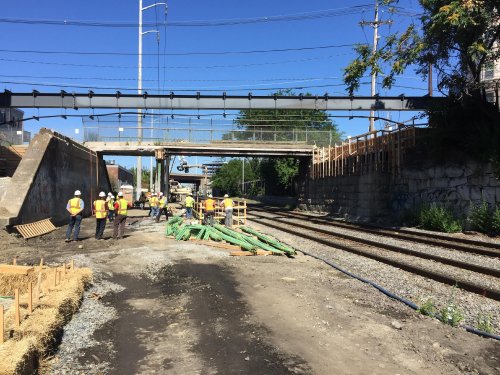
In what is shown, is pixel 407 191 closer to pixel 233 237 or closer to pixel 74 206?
pixel 233 237

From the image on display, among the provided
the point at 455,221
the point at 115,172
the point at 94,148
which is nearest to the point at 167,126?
the point at 94,148

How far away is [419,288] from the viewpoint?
8953 mm

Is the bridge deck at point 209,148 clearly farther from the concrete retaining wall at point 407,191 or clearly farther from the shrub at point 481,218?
the shrub at point 481,218

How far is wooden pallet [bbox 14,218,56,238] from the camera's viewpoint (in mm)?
16283

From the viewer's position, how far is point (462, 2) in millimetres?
17031

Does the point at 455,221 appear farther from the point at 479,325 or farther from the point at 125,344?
the point at 125,344

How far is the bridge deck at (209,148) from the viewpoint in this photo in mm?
37469

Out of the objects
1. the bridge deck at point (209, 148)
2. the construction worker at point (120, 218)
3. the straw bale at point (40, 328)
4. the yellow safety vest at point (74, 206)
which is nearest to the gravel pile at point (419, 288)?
the straw bale at point (40, 328)

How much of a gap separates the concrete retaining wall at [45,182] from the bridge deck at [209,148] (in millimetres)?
7364

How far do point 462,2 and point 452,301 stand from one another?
533 inches

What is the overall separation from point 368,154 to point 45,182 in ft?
63.9

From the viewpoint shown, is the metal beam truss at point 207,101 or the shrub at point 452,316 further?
the metal beam truss at point 207,101

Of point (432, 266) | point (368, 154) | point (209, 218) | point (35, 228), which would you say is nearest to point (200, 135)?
point (368, 154)

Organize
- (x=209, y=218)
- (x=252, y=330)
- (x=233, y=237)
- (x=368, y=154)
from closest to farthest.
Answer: (x=252, y=330), (x=233, y=237), (x=209, y=218), (x=368, y=154)
